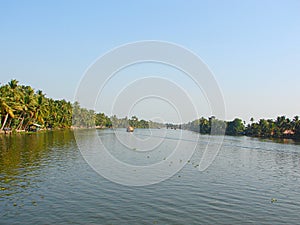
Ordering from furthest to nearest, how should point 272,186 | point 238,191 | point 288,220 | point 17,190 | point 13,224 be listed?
point 272,186 < point 238,191 < point 17,190 < point 288,220 < point 13,224

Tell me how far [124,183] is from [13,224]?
14.1 metres

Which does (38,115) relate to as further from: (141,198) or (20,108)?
(141,198)

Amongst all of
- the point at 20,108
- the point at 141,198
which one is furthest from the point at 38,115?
the point at 141,198

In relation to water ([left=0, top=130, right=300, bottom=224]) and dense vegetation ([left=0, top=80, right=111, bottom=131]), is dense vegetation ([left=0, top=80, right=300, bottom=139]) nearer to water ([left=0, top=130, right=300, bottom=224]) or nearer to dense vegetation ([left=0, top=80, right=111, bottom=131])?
dense vegetation ([left=0, top=80, right=111, bottom=131])

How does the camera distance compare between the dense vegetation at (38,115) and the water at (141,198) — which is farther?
the dense vegetation at (38,115)

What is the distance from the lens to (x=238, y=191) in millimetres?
29234

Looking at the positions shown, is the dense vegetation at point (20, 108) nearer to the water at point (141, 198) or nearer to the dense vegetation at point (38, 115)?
the dense vegetation at point (38, 115)

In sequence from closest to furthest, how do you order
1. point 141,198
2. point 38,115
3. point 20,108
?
point 141,198, point 20,108, point 38,115

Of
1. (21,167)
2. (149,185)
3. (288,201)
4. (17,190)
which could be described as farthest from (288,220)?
(21,167)

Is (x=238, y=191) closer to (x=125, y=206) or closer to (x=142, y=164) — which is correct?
(x=125, y=206)

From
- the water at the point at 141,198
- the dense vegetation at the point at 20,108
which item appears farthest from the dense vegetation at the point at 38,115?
the water at the point at 141,198

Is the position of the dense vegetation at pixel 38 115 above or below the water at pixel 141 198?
above

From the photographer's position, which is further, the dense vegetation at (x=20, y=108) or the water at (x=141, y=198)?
the dense vegetation at (x=20, y=108)

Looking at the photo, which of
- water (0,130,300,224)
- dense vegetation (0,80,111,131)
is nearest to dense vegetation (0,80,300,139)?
dense vegetation (0,80,111,131)
